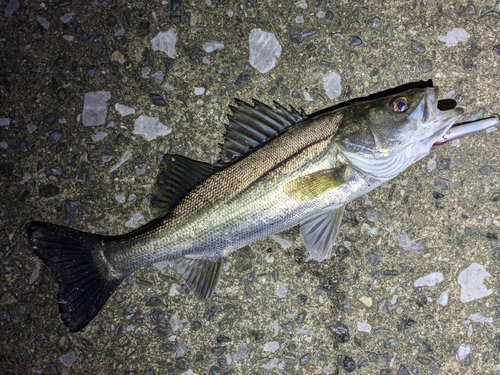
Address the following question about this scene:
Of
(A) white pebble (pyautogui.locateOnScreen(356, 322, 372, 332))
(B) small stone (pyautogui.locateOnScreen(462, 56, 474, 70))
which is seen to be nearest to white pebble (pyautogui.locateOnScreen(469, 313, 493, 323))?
(A) white pebble (pyautogui.locateOnScreen(356, 322, 372, 332))

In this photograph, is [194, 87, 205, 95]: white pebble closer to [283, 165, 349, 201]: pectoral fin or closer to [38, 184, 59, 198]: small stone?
[283, 165, 349, 201]: pectoral fin

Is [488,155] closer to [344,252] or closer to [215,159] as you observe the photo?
[344,252]

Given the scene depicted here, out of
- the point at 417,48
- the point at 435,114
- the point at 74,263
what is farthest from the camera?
the point at 417,48

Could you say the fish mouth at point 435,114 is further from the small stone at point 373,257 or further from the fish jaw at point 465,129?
the small stone at point 373,257

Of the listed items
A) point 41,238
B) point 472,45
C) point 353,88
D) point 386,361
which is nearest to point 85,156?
point 41,238

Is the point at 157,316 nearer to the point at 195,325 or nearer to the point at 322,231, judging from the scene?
the point at 195,325

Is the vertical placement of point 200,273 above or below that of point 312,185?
below

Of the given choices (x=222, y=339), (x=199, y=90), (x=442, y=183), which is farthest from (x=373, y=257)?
(x=199, y=90)
